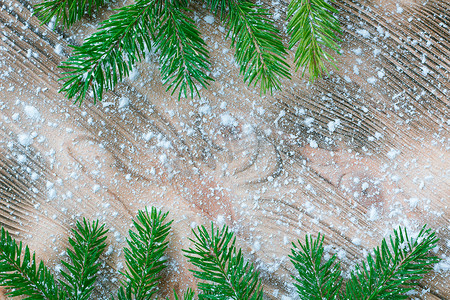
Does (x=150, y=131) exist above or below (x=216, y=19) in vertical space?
below

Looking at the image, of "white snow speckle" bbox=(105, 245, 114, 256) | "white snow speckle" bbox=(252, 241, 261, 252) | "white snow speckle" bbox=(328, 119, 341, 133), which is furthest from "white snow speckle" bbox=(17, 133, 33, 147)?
"white snow speckle" bbox=(328, 119, 341, 133)

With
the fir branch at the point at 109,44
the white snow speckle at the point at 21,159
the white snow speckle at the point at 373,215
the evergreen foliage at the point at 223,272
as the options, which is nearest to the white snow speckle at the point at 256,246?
the evergreen foliage at the point at 223,272

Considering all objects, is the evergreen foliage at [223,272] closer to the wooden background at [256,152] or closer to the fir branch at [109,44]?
the wooden background at [256,152]

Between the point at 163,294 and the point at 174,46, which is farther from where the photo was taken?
the point at 163,294

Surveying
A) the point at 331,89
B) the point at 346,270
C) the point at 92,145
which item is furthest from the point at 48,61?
the point at 346,270

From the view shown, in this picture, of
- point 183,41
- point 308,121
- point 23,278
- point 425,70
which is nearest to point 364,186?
point 308,121

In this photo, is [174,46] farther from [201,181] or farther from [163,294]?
[163,294]
